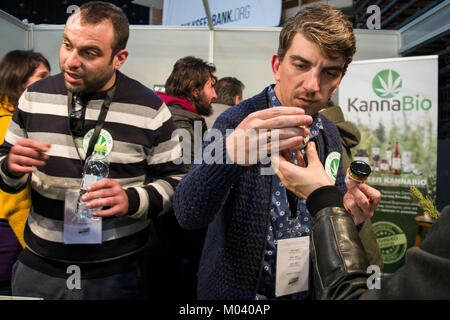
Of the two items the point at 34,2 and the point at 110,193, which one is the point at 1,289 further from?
the point at 34,2

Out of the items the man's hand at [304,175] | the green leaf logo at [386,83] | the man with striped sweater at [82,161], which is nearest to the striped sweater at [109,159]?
the man with striped sweater at [82,161]

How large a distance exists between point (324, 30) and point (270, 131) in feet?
1.54

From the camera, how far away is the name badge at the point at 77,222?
4.23ft

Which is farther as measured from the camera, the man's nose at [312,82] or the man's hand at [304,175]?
the man's nose at [312,82]

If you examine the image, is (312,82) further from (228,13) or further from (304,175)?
(228,13)

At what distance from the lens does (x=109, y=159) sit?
1.39 m

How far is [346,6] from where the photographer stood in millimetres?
6363

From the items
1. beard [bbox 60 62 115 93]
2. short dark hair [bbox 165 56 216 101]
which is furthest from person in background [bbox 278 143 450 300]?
short dark hair [bbox 165 56 216 101]

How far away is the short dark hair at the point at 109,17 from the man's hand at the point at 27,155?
0.50m

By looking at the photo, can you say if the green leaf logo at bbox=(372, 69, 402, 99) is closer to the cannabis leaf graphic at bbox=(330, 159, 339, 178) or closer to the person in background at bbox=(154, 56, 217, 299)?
the person in background at bbox=(154, 56, 217, 299)

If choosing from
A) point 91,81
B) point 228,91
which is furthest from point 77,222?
point 228,91

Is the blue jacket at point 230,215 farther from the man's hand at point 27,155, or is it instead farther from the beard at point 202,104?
the beard at point 202,104

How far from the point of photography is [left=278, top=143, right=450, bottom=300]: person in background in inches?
21.6

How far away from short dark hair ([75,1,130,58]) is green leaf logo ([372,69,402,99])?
3.11 metres
